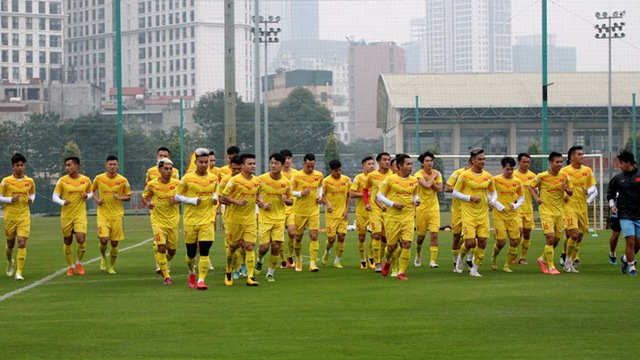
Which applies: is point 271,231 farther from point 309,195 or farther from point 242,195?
point 309,195

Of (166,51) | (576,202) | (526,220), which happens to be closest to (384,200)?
(526,220)

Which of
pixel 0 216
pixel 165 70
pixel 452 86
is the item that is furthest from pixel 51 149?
pixel 165 70

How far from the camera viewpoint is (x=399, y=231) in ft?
59.1

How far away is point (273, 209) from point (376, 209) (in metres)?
3.01

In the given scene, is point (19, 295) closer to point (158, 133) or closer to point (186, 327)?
point (186, 327)

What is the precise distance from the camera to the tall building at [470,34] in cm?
10400

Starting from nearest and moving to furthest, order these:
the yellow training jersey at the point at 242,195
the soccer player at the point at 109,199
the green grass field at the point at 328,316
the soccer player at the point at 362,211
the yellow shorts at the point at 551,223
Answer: the green grass field at the point at 328,316 → the yellow training jersey at the point at 242,195 → the yellow shorts at the point at 551,223 → the soccer player at the point at 109,199 → the soccer player at the point at 362,211

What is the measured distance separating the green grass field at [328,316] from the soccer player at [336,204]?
2.94 feet

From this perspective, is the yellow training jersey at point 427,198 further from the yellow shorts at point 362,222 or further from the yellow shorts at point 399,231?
the yellow shorts at point 399,231

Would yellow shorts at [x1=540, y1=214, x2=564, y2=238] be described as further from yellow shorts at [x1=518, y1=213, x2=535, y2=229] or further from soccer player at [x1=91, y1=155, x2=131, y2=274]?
soccer player at [x1=91, y1=155, x2=131, y2=274]

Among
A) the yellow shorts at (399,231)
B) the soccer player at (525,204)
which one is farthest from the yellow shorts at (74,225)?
the soccer player at (525,204)

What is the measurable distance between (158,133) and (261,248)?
174 ft

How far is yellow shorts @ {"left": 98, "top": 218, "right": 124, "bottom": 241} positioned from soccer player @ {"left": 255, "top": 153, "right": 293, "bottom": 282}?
3.32 metres

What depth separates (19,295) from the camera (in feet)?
53.0
